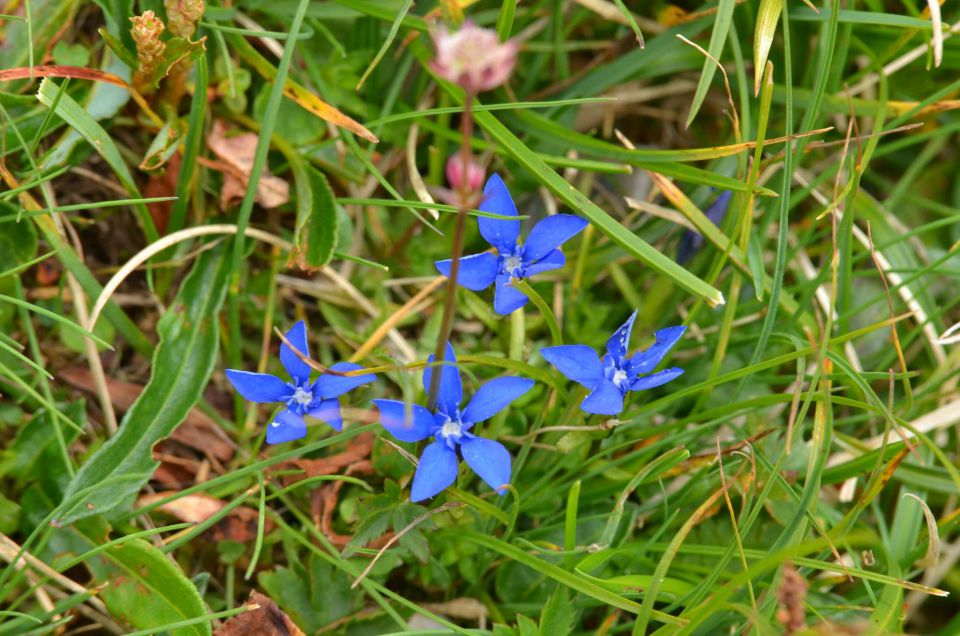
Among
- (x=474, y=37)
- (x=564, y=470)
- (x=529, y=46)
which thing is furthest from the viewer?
(x=529, y=46)

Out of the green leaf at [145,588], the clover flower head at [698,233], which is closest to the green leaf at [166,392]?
the green leaf at [145,588]

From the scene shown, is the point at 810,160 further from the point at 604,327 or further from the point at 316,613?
the point at 316,613

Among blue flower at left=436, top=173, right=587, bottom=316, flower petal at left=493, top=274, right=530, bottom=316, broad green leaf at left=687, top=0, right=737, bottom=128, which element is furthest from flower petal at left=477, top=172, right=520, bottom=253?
broad green leaf at left=687, top=0, right=737, bottom=128

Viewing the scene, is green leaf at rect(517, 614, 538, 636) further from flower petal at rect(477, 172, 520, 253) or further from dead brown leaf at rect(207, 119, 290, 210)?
dead brown leaf at rect(207, 119, 290, 210)

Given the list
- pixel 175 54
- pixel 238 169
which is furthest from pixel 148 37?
pixel 238 169

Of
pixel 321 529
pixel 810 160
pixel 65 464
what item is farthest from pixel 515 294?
pixel 810 160

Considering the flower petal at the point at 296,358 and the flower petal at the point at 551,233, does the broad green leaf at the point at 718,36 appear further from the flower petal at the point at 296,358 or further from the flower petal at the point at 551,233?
the flower petal at the point at 296,358

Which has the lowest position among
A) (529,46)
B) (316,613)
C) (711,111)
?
(316,613)
